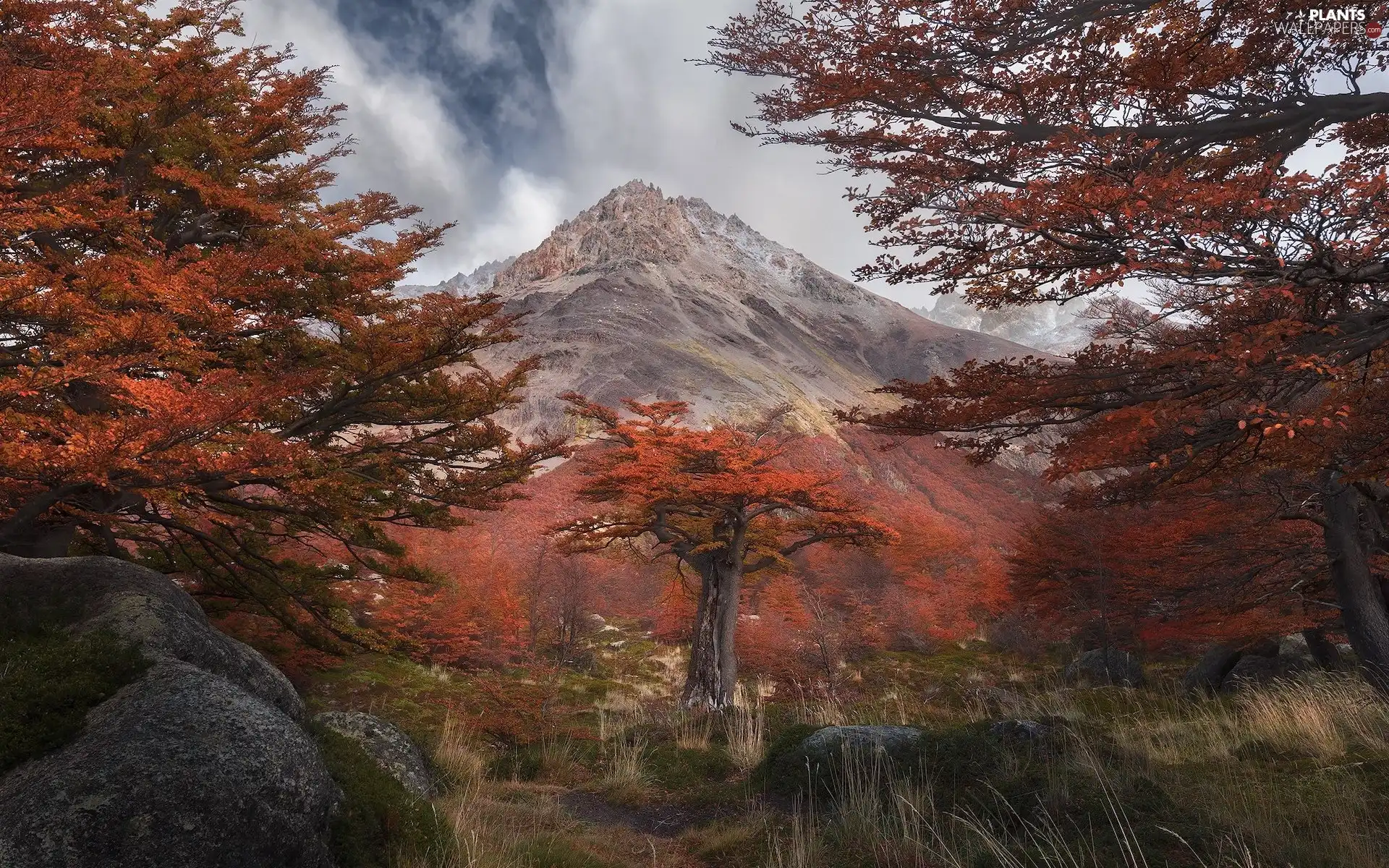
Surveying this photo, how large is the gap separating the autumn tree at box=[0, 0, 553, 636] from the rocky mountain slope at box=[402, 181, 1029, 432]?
27.5 metres

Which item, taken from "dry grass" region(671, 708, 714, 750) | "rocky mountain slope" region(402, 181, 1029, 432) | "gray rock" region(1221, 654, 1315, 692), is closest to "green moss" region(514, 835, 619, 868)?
"dry grass" region(671, 708, 714, 750)

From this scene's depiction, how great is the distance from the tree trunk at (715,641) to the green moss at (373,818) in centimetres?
931

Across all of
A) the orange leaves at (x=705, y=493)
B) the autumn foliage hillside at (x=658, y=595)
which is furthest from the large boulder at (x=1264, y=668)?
the orange leaves at (x=705, y=493)

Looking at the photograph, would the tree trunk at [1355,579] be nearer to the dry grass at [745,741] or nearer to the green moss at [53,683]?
the dry grass at [745,741]

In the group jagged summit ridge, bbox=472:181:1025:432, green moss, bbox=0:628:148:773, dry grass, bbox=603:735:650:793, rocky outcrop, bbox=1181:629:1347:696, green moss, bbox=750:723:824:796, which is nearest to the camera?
green moss, bbox=0:628:148:773

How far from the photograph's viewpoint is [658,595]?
84.6ft

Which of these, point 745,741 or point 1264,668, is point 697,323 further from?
point 745,741

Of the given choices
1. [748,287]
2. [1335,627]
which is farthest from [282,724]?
[748,287]

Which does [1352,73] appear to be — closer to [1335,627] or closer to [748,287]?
[1335,627]

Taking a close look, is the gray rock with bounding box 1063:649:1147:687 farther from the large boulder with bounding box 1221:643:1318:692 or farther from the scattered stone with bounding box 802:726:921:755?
the scattered stone with bounding box 802:726:921:755

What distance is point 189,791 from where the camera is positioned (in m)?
2.55

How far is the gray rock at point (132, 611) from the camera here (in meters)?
3.63

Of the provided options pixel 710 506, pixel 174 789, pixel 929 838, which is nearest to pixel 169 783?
pixel 174 789

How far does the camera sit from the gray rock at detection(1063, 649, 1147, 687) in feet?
49.6
